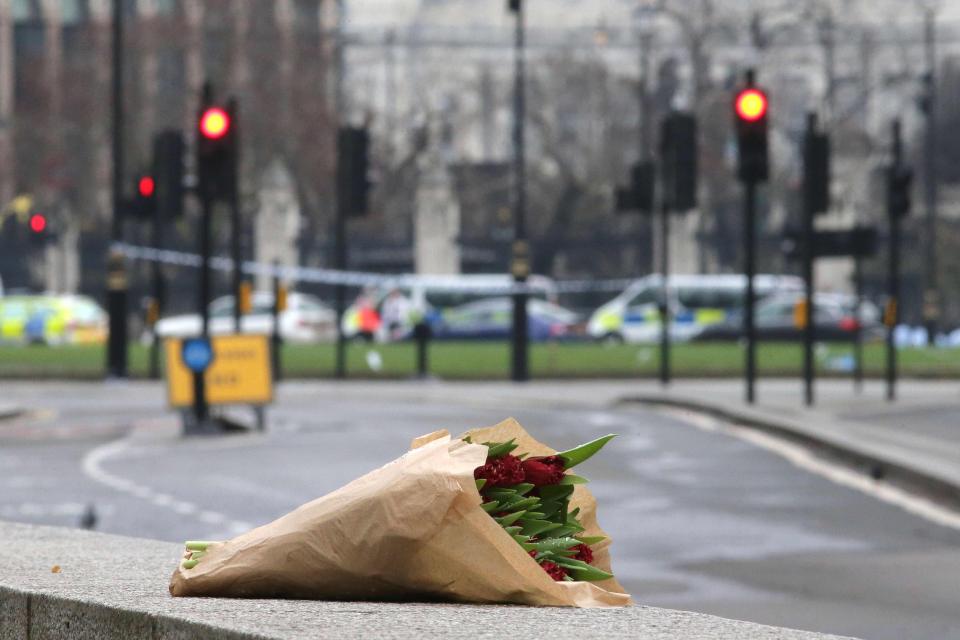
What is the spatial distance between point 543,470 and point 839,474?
11404 millimetres

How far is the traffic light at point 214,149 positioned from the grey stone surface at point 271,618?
52.2 ft

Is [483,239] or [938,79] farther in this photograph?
[938,79]

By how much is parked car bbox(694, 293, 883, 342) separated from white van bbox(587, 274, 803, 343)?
1976mm

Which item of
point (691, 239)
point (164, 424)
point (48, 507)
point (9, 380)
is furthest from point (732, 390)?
point (691, 239)

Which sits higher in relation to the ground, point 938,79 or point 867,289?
point 938,79

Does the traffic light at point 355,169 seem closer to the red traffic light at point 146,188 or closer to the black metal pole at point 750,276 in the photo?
the red traffic light at point 146,188

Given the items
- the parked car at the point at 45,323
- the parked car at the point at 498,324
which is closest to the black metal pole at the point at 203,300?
the parked car at the point at 498,324

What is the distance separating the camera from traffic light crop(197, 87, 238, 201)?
2212 centimetres

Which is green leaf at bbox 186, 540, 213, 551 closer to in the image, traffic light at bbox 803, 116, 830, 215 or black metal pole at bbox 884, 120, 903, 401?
traffic light at bbox 803, 116, 830, 215

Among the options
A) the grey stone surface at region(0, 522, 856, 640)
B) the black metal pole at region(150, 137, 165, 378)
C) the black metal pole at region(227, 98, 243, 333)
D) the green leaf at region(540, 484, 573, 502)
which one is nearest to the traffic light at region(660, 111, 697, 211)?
the black metal pole at region(227, 98, 243, 333)

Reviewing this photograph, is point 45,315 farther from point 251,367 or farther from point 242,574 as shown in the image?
point 242,574

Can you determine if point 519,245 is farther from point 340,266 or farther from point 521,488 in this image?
point 521,488

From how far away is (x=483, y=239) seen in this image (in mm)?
75312

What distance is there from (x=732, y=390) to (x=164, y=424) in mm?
9970
